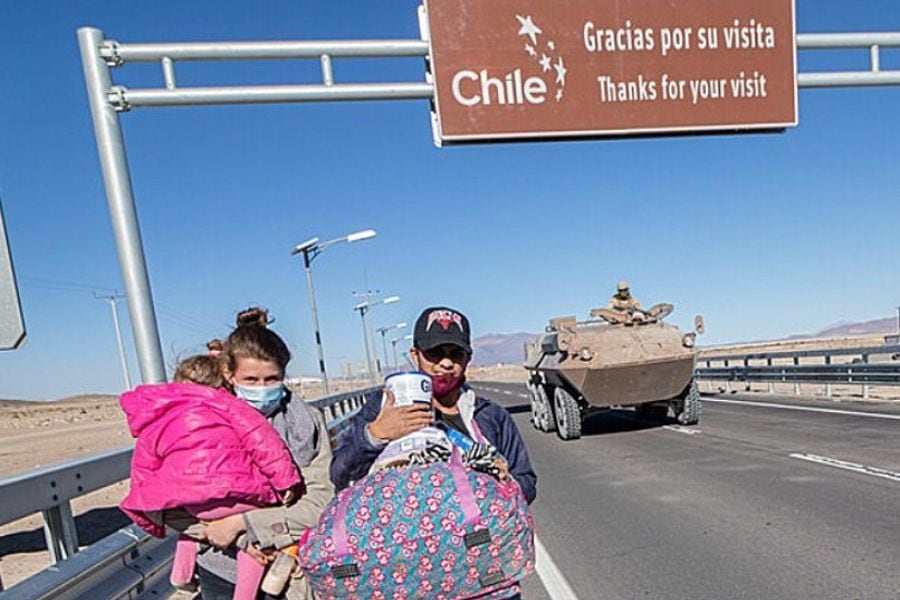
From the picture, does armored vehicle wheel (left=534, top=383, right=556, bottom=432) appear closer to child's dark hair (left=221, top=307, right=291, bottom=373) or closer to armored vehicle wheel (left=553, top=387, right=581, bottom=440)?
armored vehicle wheel (left=553, top=387, right=581, bottom=440)

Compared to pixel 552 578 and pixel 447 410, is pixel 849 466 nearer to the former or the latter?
pixel 552 578

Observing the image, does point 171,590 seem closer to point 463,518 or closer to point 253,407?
point 253,407

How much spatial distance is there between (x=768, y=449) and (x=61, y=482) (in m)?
8.85

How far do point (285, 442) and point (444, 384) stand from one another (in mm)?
624

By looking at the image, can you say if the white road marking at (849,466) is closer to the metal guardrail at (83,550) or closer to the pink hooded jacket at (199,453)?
the metal guardrail at (83,550)

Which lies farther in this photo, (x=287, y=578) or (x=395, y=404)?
(x=287, y=578)

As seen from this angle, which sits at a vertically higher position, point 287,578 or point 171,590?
point 287,578

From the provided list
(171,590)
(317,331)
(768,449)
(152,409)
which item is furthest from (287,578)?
(317,331)

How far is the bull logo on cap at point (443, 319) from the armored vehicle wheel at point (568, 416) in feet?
33.6

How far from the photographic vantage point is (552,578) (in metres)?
4.73

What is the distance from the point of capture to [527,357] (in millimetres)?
16422

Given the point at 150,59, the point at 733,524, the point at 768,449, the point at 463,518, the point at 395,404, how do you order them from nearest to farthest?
the point at 463,518 → the point at 395,404 → the point at 150,59 → the point at 733,524 → the point at 768,449

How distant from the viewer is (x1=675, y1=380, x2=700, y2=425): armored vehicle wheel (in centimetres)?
1245

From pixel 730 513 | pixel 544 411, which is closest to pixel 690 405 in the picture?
pixel 544 411
